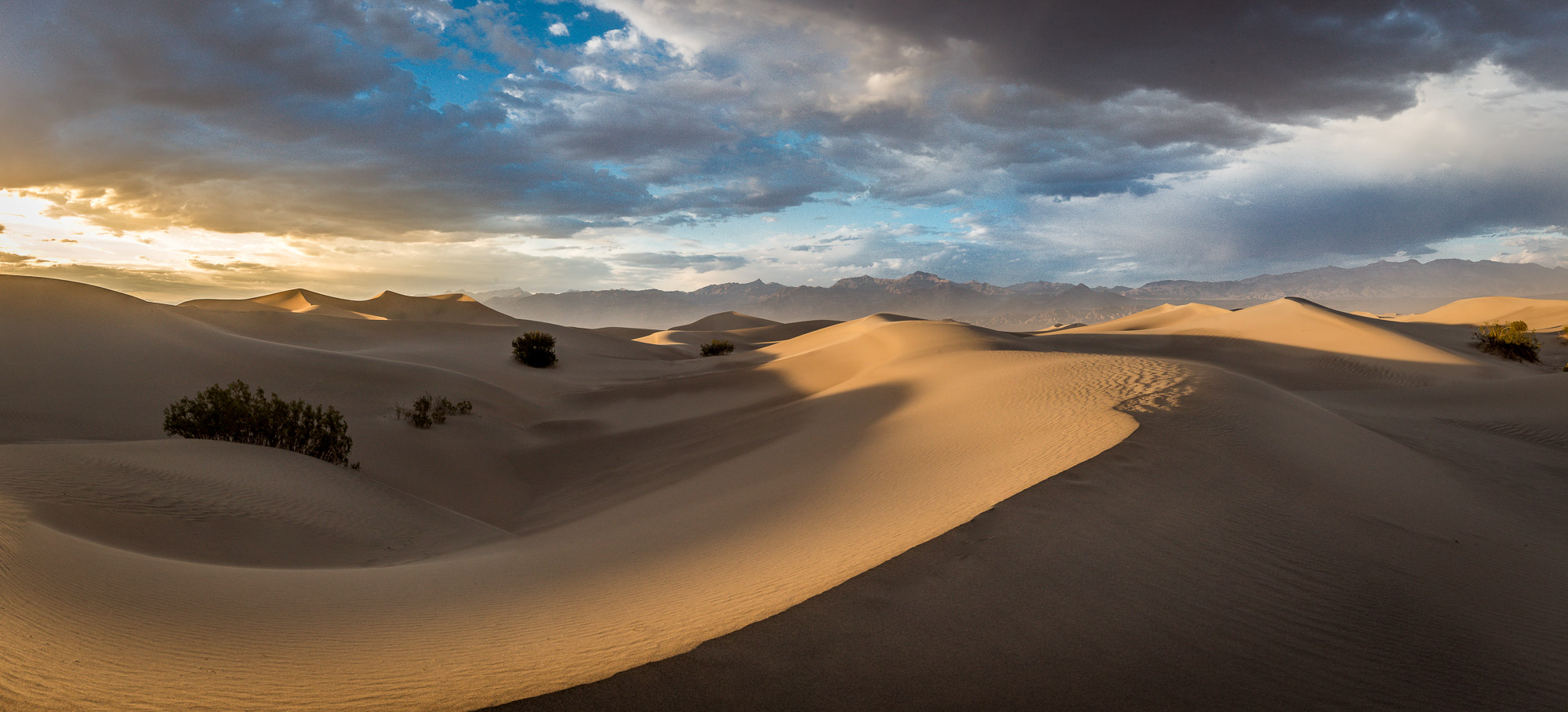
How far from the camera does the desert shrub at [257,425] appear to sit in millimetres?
10383

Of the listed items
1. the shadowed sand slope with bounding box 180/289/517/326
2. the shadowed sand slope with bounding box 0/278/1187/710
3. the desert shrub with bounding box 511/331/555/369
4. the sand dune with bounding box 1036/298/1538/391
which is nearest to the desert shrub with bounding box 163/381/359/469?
the shadowed sand slope with bounding box 0/278/1187/710

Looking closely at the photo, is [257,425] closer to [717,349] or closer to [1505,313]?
[717,349]

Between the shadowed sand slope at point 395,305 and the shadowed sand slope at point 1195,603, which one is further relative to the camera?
the shadowed sand slope at point 395,305

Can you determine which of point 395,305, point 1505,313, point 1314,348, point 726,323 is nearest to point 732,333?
point 726,323

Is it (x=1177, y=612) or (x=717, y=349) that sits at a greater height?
(x=717, y=349)

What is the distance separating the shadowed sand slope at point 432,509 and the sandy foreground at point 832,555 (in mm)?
40

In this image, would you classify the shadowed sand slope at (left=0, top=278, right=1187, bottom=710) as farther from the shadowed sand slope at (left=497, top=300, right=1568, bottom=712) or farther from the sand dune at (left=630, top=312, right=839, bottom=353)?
the sand dune at (left=630, top=312, right=839, bottom=353)

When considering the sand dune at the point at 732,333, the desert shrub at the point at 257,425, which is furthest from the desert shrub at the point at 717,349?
the desert shrub at the point at 257,425

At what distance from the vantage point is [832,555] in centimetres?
488

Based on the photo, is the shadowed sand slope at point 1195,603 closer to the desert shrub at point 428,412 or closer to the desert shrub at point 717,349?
the desert shrub at point 428,412

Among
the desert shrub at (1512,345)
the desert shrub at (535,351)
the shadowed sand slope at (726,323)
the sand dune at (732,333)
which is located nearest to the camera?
the desert shrub at (1512,345)

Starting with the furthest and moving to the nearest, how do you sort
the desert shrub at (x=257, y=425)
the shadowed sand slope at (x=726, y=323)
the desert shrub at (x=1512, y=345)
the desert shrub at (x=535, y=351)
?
the shadowed sand slope at (x=726, y=323)
the desert shrub at (x=535, y=351)
the desert shrub at (x=1512, y=345)
the desert shrub at (x=257, y=425)

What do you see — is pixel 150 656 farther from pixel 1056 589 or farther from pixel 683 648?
pixel 1056 589

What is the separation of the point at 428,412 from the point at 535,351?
12985mm
